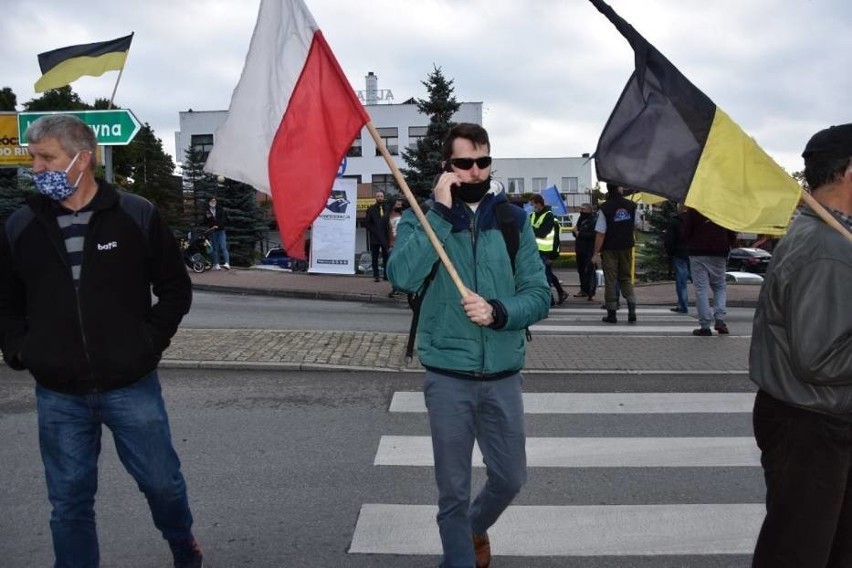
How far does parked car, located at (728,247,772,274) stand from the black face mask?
3733 cm

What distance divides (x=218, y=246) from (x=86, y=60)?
9602 mm

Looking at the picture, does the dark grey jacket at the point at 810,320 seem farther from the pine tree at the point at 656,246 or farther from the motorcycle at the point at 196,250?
the pine tree at the point at 656,246

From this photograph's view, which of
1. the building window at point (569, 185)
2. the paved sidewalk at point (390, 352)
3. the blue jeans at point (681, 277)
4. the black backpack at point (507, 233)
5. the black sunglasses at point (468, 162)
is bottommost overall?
the paved sidewalk at point (390, 352)

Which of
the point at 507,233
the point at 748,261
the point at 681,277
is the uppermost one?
the point at 507,233

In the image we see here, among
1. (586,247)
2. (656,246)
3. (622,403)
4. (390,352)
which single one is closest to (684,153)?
(622,403)

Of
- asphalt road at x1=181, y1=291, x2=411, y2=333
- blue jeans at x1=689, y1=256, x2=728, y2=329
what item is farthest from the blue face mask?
blue jeans at x1=689, y1=256, x2=728, y2=329

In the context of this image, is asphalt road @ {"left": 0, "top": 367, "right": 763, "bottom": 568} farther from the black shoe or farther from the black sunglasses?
the black sunglasses

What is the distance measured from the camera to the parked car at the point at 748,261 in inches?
1521

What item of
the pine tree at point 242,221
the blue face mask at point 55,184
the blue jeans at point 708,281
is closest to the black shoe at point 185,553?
the blue face mask at point 55,184

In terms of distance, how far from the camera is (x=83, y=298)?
3342mm

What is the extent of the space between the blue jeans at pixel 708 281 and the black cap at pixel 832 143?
797cm

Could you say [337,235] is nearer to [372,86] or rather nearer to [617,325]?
[617,325]

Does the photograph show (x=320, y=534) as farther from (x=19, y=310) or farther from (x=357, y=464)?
(x=19, y=310)

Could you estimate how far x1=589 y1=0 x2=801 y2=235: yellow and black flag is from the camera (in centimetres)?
318
